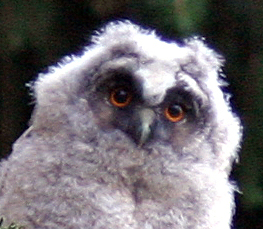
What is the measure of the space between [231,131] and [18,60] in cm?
155

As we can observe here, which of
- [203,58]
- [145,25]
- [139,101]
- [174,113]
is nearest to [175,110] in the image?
[174,113]

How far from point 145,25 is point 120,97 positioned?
1.19 meters

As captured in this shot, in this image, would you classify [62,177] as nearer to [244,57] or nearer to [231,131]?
[231,131]

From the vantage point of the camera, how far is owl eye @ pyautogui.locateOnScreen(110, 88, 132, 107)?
588cm

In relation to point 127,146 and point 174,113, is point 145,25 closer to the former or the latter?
point 174,113

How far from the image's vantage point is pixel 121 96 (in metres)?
5.90

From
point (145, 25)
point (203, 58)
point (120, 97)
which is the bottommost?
point (120, 97)

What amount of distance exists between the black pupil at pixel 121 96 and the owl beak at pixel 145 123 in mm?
95

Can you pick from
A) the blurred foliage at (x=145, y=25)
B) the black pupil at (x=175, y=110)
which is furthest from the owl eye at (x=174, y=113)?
the blurred foliage at (x=145, y=25)

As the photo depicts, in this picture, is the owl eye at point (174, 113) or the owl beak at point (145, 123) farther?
the owl eye at point (174, 113)

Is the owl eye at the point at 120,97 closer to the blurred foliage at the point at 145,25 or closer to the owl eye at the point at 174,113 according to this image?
the owl eye at the point at 174,113

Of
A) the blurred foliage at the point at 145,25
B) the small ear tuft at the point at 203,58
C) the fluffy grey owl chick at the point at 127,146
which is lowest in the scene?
the fluffy grey owl chick at the point at 127,146

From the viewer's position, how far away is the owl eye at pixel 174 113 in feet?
19.5

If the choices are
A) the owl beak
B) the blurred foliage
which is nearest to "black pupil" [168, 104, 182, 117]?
the owl beak
